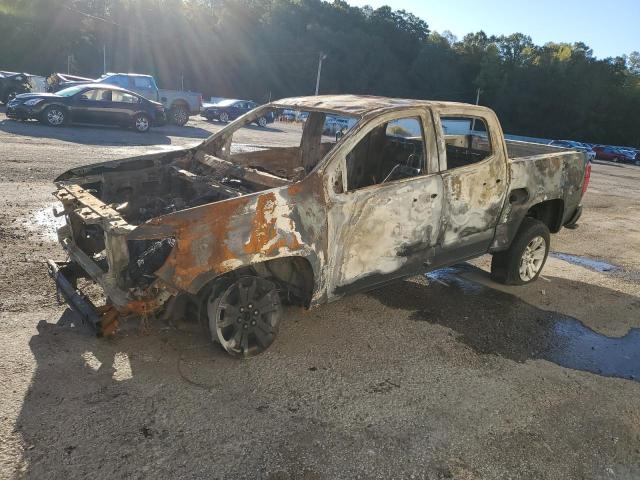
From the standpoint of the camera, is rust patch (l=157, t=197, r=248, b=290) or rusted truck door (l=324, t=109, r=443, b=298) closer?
rust patch (l=157, t=197, r=248, b=290)

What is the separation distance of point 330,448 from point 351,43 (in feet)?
241

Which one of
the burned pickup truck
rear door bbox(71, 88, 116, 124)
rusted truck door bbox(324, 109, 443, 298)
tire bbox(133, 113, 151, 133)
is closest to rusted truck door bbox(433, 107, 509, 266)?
the burned pickup truck

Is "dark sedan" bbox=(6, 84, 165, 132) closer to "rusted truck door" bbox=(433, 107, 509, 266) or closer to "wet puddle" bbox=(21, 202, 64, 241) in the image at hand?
"wet puddle" bbox=(21, 202, 64, 241)

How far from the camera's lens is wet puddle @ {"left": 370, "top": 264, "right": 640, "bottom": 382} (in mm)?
4359

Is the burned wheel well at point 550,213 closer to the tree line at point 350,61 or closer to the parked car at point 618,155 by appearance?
the parked car at point 618,155

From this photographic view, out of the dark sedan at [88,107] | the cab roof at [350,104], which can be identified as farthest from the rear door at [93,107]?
the cab roof at [350,104]

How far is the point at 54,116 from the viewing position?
15.9 m

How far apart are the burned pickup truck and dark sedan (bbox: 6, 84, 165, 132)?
12.9m

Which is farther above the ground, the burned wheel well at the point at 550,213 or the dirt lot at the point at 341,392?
the burned wheel well at the point at 550,213

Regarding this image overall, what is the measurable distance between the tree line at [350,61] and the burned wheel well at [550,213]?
52.0 metres

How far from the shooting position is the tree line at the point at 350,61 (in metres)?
58.2

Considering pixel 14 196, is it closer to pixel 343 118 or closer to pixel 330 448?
pixel 343 118

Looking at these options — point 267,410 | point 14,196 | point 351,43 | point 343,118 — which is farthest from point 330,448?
point 351,43

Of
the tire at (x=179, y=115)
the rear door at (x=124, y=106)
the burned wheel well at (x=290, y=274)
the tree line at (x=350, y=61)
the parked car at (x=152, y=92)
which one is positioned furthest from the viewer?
the tree line at (x=350, y=61)
